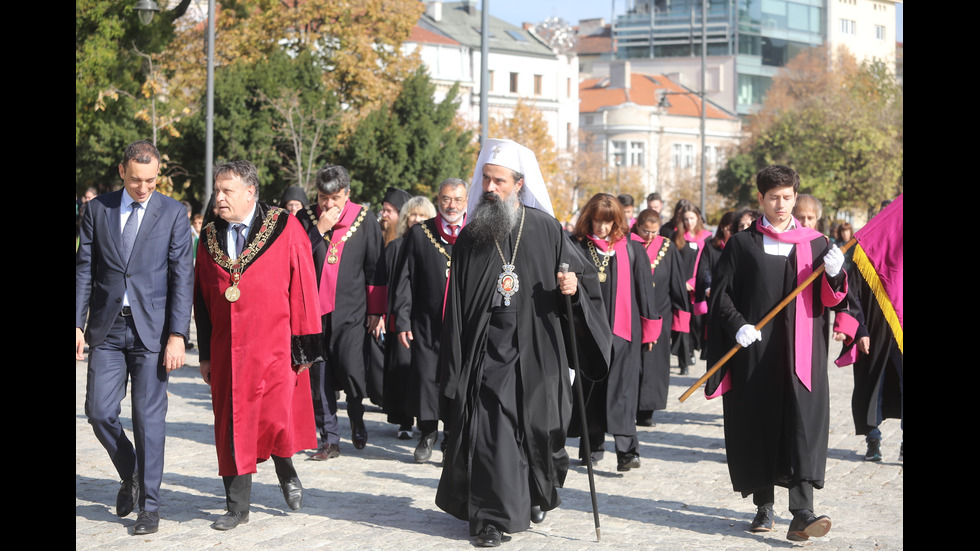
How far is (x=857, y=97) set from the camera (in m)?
55.0

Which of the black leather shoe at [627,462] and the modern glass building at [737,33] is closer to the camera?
the black leather shoe at [627,462]

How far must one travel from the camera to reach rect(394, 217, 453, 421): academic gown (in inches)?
359

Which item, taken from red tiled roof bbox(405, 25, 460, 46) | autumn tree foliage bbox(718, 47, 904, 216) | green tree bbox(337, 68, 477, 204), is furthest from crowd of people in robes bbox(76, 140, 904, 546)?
red tiled roof bbox(405, 25, 460, 46)

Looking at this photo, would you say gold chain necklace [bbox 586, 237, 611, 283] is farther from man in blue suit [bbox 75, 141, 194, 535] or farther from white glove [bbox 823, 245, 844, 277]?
man in blue suit [bbox 75, 141, 194, 535]

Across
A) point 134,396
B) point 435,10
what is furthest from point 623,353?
point 435,10

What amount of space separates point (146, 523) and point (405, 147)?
29839 mm

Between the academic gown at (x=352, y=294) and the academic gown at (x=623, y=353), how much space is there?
168 centimetres

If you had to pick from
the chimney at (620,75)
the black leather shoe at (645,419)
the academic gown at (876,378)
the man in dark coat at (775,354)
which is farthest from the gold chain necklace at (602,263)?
the chimney at (620,75)

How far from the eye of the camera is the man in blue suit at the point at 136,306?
267 inches

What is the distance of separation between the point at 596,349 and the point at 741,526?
135 centimetres

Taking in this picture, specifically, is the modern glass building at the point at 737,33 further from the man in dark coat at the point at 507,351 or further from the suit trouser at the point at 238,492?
the suit trouser at the point at 238,492

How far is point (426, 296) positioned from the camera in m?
9.20
